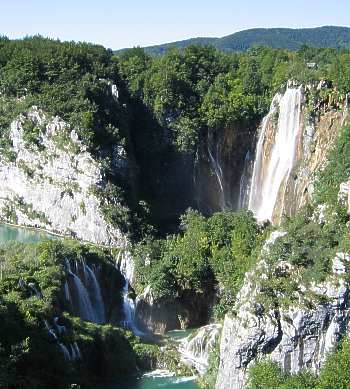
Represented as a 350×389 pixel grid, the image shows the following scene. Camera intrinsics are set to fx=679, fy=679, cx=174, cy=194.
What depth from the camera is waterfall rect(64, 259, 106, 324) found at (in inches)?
1102

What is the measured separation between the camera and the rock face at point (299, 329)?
20891mm

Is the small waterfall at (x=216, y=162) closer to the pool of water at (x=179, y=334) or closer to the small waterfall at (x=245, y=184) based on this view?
the small waterfall at (x=245, y=184)

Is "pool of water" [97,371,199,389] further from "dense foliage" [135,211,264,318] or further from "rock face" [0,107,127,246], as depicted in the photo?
"rock face" [0,107,127,246]

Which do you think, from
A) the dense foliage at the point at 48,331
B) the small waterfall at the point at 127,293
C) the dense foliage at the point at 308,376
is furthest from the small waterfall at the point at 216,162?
the dense foliage at the point at 308,376

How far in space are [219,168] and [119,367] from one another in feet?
63.9

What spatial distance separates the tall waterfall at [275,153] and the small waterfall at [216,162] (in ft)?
6.52

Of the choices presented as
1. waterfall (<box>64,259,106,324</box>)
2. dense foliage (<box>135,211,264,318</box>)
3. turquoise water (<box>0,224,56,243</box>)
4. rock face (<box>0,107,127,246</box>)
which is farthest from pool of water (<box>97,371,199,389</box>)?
turquoise water (<box>0,224,56,243</box>)

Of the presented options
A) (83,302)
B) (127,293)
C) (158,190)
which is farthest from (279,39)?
(83,302)

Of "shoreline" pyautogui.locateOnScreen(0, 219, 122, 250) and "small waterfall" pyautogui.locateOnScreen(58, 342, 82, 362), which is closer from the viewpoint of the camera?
"small waterfall" pyautogui.locateOnScreen(58, 342, 82, 362)

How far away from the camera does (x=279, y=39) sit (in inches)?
3959

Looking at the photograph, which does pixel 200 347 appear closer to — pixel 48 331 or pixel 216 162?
pixel 48 331

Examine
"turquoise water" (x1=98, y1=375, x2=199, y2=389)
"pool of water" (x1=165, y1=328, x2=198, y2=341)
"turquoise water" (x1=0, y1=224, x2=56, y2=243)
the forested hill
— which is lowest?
"turquoise water" (x1=98, y1=375, x2=199, y2=389)

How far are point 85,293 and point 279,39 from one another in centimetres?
7902

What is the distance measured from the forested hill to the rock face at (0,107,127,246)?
58.6 meters
